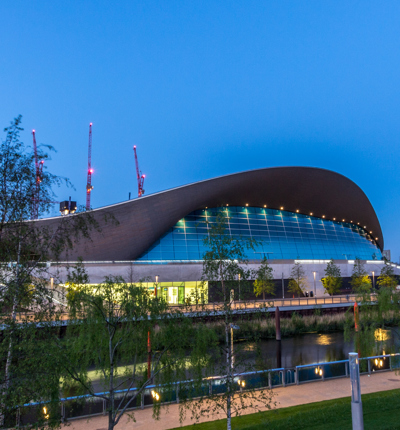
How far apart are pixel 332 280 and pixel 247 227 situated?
11105 mm

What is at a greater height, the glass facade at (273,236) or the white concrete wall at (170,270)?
the glass facade at (273,236)

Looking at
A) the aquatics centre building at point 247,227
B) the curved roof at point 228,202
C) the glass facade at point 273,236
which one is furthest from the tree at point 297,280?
the curved roof at point 228,202

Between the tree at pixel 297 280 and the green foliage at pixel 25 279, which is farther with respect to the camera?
the tree at pixel 297 280

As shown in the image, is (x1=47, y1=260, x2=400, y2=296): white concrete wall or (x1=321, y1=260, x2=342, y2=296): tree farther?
(x1=321, y1=260, x2=342, y2=296): tree

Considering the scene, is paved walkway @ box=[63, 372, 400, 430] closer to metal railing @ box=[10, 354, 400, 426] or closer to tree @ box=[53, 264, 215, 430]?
metal railing @ box=[10, 354, 400, 426]

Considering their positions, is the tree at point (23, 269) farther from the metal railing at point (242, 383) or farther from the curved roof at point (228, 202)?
the curved roof at point (228, 202)

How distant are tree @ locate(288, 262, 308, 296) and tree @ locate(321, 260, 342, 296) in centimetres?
218

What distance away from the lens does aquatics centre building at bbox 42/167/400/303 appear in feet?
121

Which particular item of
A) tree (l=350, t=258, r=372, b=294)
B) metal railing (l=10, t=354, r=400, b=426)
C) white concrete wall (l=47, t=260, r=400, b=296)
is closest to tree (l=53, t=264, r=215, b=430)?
metal railing (l=10, t=354, r=400, b=426)

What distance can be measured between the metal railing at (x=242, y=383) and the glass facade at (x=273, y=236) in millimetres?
23370

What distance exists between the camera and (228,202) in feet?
157

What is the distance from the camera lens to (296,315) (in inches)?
1161

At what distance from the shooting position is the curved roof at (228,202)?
38250mm

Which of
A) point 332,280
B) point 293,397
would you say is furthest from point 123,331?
point 332,280
